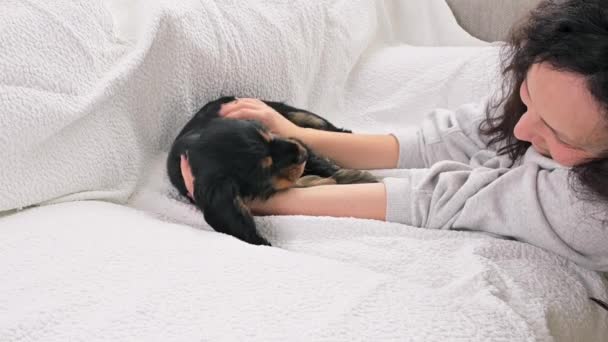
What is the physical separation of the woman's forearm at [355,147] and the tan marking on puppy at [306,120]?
7 cm

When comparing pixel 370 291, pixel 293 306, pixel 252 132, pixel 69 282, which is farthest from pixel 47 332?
pixel 252 132

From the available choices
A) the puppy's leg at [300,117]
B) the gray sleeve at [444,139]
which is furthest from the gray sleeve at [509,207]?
the puppy's leg at [300,117]

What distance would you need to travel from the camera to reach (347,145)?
144 centimetres

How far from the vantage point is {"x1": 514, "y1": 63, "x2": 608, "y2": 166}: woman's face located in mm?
915

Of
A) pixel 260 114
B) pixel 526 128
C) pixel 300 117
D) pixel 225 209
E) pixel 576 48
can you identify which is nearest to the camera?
pixel 576 48

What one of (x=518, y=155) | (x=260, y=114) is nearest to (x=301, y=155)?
(x=260, y=114)

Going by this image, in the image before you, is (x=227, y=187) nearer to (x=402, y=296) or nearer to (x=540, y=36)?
(x=402, y=296)

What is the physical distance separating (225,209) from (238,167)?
112 mm

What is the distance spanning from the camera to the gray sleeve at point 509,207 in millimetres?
1036

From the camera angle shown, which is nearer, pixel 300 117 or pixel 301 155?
pixel 301 155

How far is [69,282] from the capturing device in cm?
93

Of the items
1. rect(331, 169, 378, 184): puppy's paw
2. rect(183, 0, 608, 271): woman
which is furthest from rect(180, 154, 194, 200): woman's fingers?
rect(331, 169, 378, 184): puppy's paw

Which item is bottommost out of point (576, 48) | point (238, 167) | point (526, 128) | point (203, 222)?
point (203, 222)

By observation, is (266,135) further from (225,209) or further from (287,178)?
(225,209)
